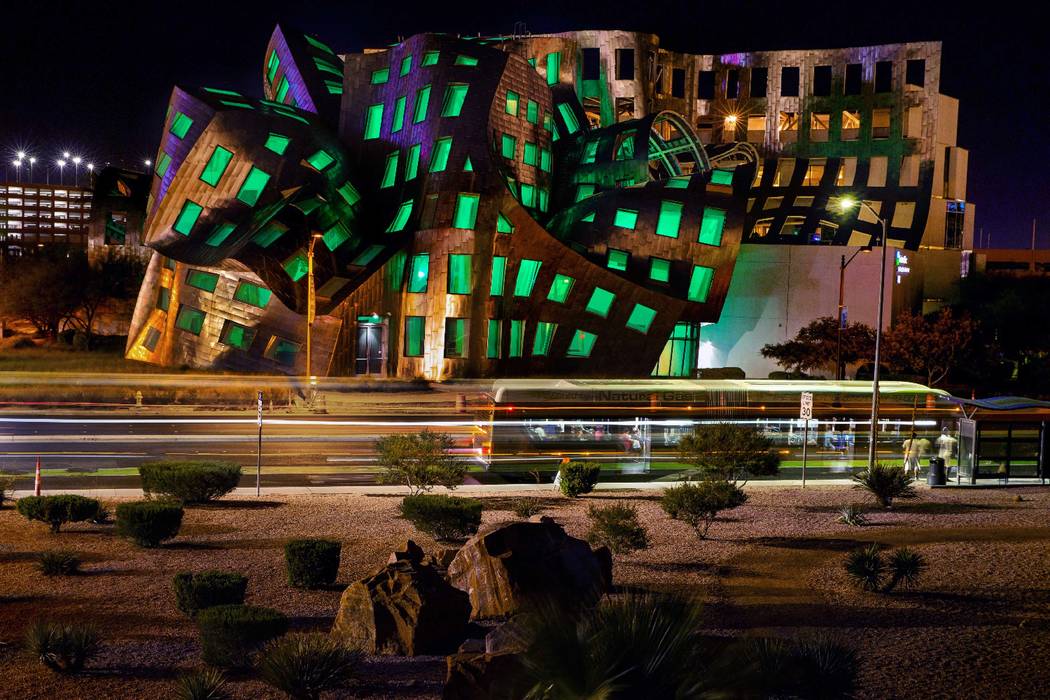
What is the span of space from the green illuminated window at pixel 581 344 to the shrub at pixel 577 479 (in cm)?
2717

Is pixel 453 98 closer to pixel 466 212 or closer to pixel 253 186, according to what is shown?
pixel 466 212

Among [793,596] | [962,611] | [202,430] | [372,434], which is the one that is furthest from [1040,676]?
[202,430]

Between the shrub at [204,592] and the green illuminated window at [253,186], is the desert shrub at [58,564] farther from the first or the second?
the green illuminated window at [253,186]

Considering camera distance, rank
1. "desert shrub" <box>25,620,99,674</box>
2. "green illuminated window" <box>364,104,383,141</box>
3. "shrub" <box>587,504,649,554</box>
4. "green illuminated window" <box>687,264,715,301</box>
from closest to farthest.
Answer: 1. "desert shrub" <box>25,620,99,674</box>
2. "shrub" <box>587,504,649,554</box>
3. "green illuminated window" <box>364,104,383,141</box>
4. "green illuminated window" <box>687,264,715,301</box>

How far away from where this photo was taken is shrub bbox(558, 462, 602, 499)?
20797 mm

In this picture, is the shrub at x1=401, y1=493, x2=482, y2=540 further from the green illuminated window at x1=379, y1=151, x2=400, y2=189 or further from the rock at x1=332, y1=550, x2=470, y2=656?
the green illuminated window at x1=379, y1=151, x2=400, y2=189

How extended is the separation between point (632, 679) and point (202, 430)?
26.7 meters

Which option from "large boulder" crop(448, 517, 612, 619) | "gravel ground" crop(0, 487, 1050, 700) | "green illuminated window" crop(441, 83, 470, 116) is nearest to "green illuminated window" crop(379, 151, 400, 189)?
"green illuminated window" crop(441, 83, 470, 116)

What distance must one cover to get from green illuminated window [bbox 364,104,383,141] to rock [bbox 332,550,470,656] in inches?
1654

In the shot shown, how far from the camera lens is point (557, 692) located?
562 centimetres

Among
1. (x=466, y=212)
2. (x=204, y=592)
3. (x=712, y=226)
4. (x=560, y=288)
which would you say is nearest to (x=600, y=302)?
(x=560, y=288)

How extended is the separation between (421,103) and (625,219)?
1159 centimetres

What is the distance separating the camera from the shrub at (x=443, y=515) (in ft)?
51.3

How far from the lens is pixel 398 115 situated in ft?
161
